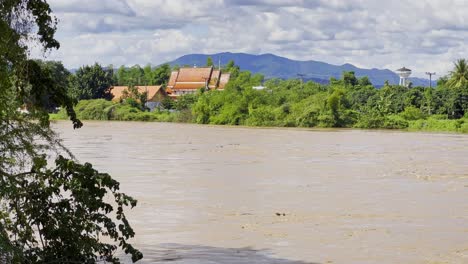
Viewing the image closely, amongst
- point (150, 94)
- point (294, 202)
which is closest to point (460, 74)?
point (150, 94)

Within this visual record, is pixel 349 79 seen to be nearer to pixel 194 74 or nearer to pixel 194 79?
pixel 194 79

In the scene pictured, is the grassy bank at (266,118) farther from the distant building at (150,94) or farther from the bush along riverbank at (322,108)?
the distant building at (150,94)

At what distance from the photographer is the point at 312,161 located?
27656 mm

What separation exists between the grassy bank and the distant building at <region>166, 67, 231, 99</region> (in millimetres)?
15558

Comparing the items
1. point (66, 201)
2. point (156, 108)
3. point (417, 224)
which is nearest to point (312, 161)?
point (417, 224)

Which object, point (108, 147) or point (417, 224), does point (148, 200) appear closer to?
point (417, 224)

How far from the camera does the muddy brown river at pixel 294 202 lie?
11778mm

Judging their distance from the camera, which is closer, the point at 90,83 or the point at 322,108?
the point at 322,108

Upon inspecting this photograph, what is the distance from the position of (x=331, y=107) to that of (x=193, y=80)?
116 ft

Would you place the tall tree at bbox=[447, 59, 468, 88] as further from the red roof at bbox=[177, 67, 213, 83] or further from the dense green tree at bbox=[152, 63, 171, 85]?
the dense green tree at bbox=[152, 63, 171, 85]

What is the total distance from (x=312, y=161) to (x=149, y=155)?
6149 mm

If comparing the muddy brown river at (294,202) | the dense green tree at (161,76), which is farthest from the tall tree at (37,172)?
the dense green tree at (161,76)

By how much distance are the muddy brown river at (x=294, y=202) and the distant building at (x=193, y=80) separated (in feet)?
173

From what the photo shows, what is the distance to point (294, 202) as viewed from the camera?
16.9m
